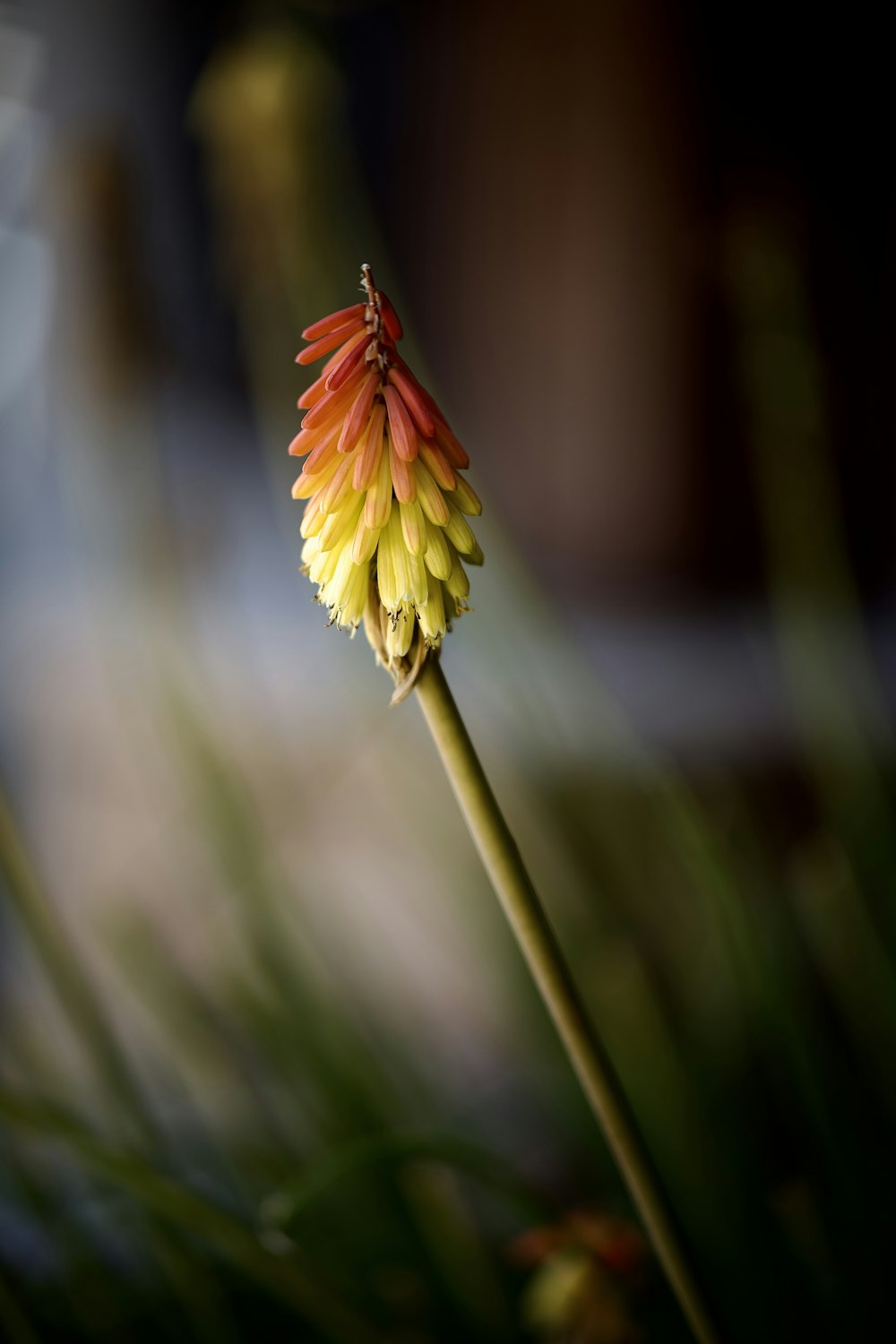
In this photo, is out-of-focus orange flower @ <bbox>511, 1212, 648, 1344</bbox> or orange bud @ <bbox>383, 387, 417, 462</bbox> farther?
out-of-focus orange flower @ <bbox>511, 1212, 648, 1344</bbox>

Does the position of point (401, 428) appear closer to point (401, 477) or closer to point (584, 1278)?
point (401, 477)

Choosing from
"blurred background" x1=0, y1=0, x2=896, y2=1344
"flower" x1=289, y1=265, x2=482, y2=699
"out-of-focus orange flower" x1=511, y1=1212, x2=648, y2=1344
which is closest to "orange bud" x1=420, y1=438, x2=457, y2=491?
"flower" x1=289, y1=265, x2=482, y2=699

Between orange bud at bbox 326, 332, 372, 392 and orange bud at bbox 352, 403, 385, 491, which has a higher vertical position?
orange bud at bbox 326, 332, 372, 392

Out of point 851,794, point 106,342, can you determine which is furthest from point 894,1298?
point 106,342

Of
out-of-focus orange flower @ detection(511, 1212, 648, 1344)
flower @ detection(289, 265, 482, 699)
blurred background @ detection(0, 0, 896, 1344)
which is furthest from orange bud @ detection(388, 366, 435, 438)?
out-of-focus orange flower @ detection(511, 1212, 648, 1344)

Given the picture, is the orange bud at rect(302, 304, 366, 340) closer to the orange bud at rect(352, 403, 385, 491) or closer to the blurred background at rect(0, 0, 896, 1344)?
the orange bud at rect(352, 403, 385, 491)

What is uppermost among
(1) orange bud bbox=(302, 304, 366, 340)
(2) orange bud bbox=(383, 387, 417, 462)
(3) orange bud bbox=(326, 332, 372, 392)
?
(1) orange bud bbox=(302, 304, 366, 340)

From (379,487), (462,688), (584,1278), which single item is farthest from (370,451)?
(462,688)
